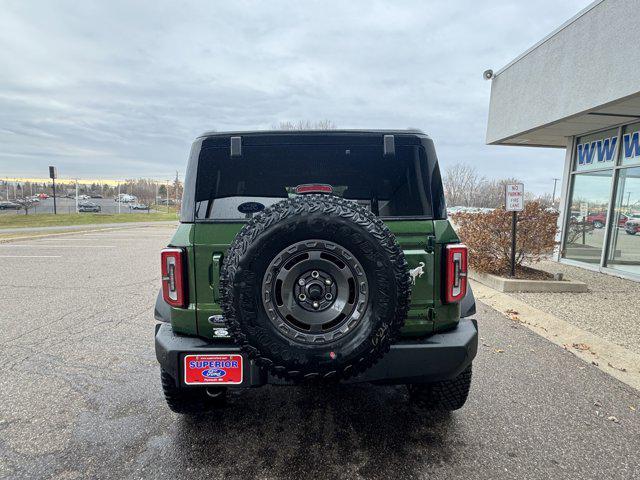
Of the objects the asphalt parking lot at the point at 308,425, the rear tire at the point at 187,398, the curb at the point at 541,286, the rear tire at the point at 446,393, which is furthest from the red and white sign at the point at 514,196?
the rear tire at the point at 187,398

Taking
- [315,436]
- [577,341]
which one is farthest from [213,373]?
[577,341]

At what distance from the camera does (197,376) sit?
2.08m

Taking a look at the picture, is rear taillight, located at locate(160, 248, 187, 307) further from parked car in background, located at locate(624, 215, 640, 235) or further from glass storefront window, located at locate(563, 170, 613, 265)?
glass storefront window, located at locate(563, 170, 613, 265)

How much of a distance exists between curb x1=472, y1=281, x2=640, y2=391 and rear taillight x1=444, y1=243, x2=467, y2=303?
234 cm

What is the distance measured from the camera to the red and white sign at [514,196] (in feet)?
22.2

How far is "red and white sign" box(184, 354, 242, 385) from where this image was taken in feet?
6.76

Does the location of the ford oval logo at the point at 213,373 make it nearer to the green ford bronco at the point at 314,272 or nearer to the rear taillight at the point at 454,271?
the green ford bronco at the point at 314,272

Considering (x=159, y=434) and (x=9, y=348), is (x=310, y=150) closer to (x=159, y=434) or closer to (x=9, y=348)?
(x=159, y=434)

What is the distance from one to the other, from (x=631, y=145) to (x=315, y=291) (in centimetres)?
951

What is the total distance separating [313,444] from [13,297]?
21.1 feet

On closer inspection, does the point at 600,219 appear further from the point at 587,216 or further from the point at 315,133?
the point at 315,133

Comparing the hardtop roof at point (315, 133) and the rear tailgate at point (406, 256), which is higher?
the hardtop roof at point (315, 133)

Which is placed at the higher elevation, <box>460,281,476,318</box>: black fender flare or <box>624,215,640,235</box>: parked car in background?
<box>624,215,640,235</box>: parked car in background

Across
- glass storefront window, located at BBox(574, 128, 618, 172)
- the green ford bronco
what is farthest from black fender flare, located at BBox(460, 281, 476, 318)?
glass storefront window, located at BBox(574, 128, 618, 172)
